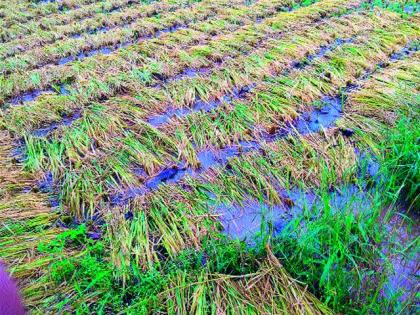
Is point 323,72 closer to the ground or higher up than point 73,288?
higher up

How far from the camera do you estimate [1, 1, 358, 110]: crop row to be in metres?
3.35

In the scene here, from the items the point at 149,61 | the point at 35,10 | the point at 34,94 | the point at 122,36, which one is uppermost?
the point at 35,10

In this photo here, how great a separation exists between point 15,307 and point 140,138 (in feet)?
5.69

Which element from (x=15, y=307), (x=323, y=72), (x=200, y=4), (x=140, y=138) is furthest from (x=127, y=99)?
(x=200, y=4)

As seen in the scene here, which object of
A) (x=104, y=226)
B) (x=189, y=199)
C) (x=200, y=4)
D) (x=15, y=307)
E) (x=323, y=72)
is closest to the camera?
(x=15, y=307)

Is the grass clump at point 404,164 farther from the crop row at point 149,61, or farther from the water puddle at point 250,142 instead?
the crop row at point 149,61

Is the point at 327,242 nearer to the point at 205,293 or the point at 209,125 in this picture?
the point at 205,293

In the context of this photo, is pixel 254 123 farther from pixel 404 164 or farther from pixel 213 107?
pixel 404 164

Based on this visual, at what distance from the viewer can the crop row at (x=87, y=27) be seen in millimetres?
4180

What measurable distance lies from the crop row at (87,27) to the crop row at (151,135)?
5.91 feet

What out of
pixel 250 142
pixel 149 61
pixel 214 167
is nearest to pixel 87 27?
pixel 149 61

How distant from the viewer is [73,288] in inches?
68.9

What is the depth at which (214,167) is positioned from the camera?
97.7 inches

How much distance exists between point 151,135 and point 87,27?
8.34 feet
